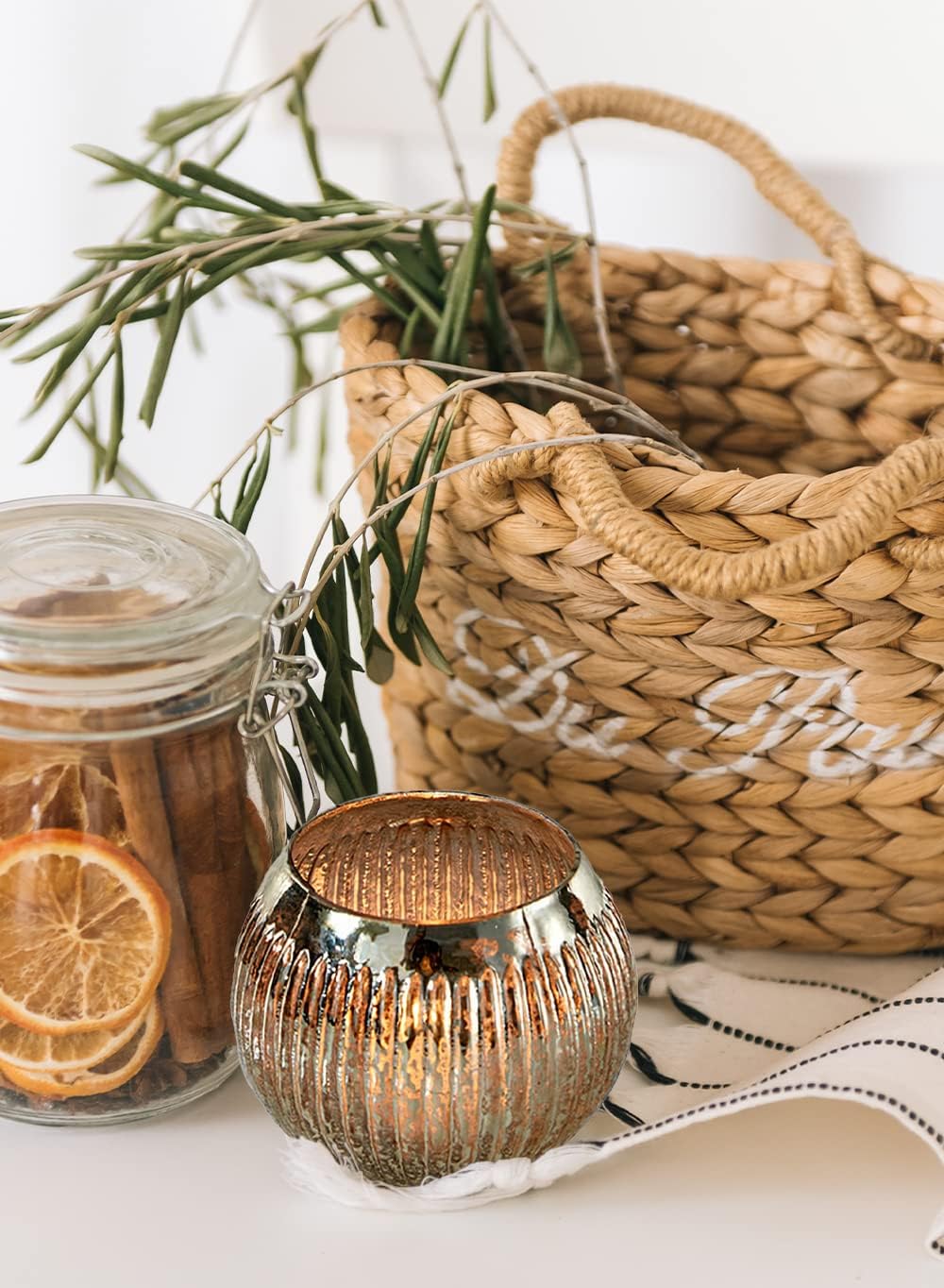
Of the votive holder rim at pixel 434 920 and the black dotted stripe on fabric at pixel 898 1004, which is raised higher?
the votive holder rim at pixel 434 920

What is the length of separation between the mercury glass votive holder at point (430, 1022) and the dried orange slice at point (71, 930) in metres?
0.03

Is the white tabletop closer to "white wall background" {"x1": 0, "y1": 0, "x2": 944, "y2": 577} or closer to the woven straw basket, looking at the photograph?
the woven straw basket

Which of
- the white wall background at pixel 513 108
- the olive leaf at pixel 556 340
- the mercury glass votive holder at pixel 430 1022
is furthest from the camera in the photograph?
the white wall background at pixel 513 108

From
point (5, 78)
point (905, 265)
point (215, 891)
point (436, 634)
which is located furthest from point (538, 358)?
point (5, 78)

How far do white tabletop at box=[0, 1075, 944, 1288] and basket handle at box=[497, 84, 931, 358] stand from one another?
0.35 m

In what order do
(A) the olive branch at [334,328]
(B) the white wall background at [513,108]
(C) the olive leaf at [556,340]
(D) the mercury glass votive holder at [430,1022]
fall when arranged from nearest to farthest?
(D) the mercury glass votive holder at [430,1022] → (A) the olive branch at [334,328] → (C) the olive leaf at [556,340] → (B) the white wall background at [513,108]

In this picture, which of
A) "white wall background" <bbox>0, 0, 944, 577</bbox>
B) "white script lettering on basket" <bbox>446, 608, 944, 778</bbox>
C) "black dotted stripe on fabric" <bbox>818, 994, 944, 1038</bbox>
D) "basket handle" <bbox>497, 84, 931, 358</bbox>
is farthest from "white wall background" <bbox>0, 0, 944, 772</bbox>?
"black dotted stripe on fabric" <bbox>818, 994, 944, 1038</bbox>

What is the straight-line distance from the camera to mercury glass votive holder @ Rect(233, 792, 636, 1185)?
16.0 inches

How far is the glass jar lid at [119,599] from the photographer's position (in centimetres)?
43

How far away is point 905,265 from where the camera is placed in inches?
41.8

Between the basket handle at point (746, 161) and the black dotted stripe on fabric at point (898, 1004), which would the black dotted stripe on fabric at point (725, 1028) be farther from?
the basket handle at point (746, 161)

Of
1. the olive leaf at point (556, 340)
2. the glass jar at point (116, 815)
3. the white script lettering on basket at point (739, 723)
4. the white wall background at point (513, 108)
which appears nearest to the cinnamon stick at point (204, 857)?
the glass jar at point (116, 815)

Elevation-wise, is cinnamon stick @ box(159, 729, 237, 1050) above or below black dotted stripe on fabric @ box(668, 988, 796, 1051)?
above

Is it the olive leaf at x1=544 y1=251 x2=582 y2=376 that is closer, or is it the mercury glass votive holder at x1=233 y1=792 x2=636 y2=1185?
the mercury glass votive holder at x1=233 y1=792 x2=636 y2=1185
